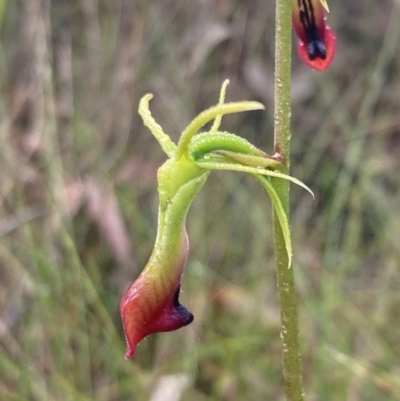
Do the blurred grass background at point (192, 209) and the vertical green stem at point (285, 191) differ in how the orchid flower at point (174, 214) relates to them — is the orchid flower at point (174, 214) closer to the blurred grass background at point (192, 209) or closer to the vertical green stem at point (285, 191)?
the vertical green stem at point (285, 191)

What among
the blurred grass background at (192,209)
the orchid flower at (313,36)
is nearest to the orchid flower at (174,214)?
the orchid flower at (313,36)

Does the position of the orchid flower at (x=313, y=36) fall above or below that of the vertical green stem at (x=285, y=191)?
above

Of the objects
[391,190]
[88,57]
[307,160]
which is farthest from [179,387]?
[88,57]

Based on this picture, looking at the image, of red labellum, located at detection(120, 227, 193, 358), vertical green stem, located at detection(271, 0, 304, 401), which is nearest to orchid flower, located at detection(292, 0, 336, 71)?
vertical green stem, located at detection(271, 0, 304, 401)

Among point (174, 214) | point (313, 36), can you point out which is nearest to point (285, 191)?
point (174, 214)

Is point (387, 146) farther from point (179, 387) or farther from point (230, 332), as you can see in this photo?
point (179, 387)
